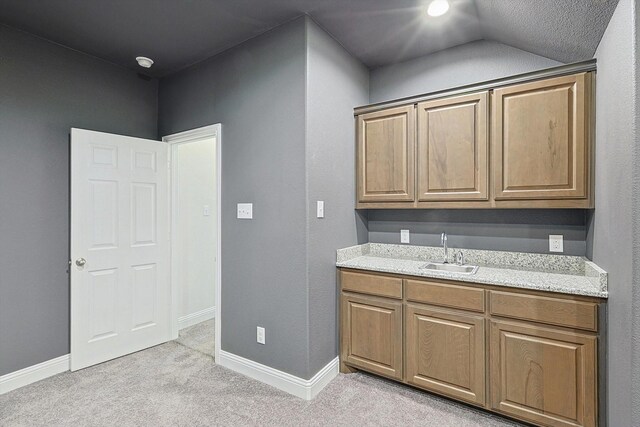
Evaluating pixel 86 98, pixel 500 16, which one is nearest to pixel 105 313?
pixel 86 98

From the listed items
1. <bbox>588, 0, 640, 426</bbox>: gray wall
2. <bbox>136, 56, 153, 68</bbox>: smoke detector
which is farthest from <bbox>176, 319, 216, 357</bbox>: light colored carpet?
<bbox>588, 0, 640, 426</bbox>: gray wall

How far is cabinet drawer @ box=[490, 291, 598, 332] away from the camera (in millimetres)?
1678

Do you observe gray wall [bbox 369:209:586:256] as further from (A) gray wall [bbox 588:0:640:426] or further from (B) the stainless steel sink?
(A) gray wall [bbox 588:0:640:426]

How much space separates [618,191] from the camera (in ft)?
4.70

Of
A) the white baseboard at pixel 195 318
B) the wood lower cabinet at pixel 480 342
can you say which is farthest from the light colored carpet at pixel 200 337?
the wood lower cabinet at pixel 480 342

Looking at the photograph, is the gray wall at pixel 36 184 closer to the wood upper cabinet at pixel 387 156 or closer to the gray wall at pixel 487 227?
the wood upper cabinet at pixel 387 156

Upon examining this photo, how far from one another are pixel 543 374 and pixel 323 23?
2.66 metres

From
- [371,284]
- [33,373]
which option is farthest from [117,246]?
[371,284]

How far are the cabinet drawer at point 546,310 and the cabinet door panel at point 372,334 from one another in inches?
25.5

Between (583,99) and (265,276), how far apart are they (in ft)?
7.88

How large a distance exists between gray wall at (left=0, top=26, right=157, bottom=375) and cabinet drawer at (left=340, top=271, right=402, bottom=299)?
2317 millimetres

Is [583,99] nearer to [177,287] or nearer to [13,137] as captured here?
[177,287]

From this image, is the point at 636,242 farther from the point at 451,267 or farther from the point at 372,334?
the point at 372,334

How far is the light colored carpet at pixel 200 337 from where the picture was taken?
3.01 metres
